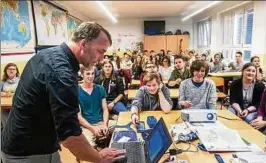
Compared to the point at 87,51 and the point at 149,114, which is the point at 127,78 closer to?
the point at 149,114

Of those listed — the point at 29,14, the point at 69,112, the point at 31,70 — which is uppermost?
the point at 29,14

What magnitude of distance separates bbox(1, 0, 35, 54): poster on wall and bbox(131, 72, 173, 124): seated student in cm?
322

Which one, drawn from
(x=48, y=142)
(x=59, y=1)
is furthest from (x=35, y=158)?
(x=59, y=1)

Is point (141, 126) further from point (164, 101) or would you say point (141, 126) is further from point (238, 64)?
point (238, 64)

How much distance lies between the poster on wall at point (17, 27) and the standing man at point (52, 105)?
12.9 feet

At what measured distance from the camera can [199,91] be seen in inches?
118

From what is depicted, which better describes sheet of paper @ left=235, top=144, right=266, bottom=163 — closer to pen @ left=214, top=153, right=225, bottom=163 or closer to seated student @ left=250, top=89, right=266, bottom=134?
pen @ left=214, top=153, right=225, bottom=163

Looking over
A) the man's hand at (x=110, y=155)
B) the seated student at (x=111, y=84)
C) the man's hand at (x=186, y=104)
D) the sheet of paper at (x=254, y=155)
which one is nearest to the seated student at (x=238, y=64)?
the seated student at (x=111, y=84)

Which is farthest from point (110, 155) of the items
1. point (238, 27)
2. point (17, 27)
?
point (238, 27)

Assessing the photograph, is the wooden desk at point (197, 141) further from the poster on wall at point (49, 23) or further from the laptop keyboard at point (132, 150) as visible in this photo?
the poster on wall at point (49, 23)

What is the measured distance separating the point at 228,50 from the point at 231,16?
123 centimetres

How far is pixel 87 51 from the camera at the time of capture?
4.35ft

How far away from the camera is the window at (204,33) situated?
39.0 feet

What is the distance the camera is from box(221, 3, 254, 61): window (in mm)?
7883
